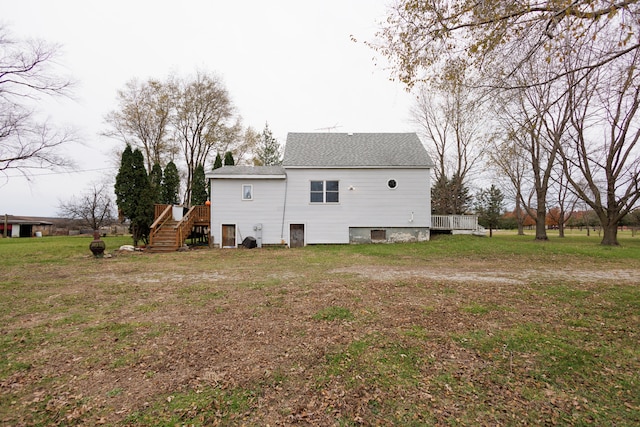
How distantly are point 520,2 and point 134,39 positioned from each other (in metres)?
16.9

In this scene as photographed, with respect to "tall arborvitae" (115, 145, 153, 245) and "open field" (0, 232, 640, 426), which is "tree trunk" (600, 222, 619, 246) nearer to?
"open field" (0, 232, 640, 426)

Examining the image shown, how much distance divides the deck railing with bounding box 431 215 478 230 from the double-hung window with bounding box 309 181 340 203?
6.57 m

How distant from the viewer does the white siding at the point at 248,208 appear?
17.1m

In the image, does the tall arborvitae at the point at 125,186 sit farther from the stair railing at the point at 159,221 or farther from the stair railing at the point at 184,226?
the stair railing at the point at 184,226

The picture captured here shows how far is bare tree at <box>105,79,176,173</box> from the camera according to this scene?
24.7 meters

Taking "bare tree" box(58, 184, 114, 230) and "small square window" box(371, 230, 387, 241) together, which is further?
"bare tree" box(58, 184, 114, 230)

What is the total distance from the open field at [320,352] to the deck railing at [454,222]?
36.0 ft

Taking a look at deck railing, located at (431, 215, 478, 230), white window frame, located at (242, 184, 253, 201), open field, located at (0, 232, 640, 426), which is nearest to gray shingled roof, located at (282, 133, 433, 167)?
white window frame, located at (242, 184, 253, 201)

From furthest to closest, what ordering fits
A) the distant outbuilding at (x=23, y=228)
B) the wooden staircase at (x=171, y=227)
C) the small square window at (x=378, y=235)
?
the distant outbuilding at (x=23, y=228)
the small square window at (x=378, y=235)
the wooden staircase at (x=171, y=227)

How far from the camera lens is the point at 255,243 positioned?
1664 centimetres

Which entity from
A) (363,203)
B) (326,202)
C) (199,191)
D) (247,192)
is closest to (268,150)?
(199,191)

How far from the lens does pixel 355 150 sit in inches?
733

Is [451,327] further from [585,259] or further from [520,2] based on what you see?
[585,259]

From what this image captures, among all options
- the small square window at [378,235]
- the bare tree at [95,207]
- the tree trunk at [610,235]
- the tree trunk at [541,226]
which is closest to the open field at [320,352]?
the small square window at [378,235]
